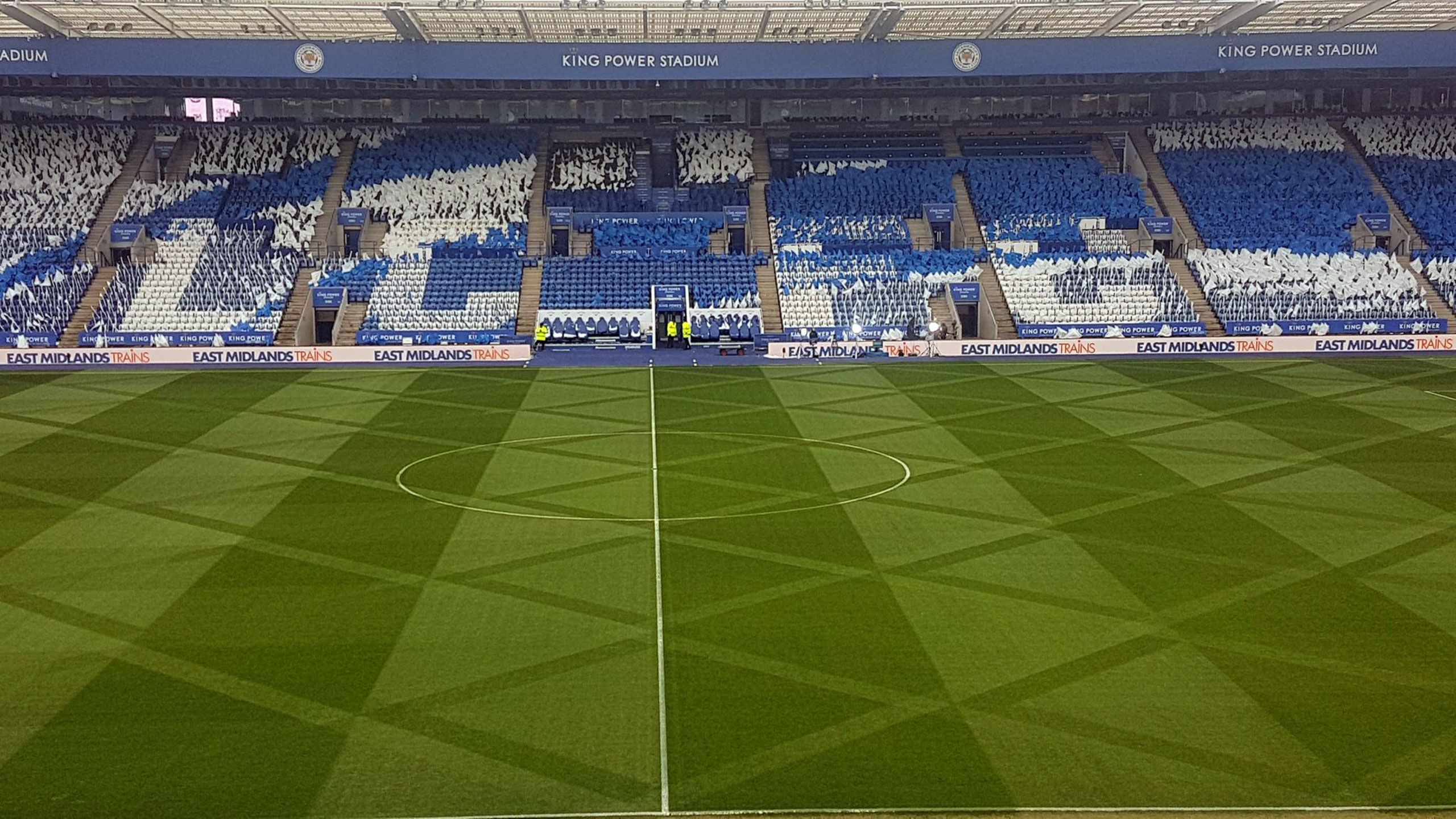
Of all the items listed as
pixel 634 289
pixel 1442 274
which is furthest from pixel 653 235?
pixel 1442 274

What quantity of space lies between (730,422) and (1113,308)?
24.5m

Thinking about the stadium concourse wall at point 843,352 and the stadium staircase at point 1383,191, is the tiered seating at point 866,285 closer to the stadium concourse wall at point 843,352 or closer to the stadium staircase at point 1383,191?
the stadium concourse wall at point 843,352

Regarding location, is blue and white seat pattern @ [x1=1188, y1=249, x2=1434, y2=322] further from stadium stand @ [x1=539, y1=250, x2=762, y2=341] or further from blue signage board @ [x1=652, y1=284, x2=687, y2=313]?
blue signage board @ [x1=652, y1=284, x2=687, y2=313]

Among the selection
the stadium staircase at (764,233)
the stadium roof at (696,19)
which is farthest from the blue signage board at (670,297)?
the stadium roof at (696,19)

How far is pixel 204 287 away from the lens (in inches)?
1988

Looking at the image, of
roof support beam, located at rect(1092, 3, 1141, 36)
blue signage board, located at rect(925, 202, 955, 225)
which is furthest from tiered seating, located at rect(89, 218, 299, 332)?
roof support beam, located at rect(1092, 3, 1141, 36)

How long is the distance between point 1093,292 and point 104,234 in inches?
1665

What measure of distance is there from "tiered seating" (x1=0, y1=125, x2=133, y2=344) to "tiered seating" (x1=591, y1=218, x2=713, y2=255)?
21.2m

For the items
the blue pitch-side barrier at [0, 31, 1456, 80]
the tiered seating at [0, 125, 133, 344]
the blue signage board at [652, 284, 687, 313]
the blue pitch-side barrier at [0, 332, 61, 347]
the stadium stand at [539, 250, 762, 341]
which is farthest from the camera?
the blue pitch-side barrier at [0, 31, 1456, 80]

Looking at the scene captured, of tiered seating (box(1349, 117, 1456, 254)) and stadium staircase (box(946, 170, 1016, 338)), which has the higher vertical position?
tiered seating (box(1349, 117, 1456, 254))

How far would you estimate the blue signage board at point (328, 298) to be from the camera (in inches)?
1988

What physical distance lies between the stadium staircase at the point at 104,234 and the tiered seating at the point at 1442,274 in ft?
176

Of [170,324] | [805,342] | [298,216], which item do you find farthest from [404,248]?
[805,342]

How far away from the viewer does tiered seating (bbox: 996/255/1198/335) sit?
49.3 meters
